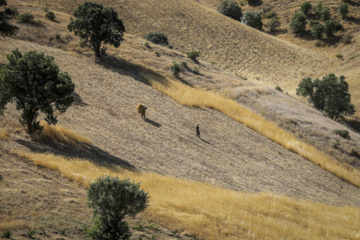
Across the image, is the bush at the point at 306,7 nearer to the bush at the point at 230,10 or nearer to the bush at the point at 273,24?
the bush at the point at 273,24

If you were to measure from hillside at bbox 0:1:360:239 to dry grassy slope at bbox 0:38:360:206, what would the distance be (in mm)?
85

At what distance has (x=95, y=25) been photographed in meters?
34.2

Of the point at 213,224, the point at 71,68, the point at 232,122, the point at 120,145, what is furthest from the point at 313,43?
the point at 213,224

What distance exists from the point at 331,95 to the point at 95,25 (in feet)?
109

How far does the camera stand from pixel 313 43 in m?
75.1

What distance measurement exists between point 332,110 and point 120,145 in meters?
34.3

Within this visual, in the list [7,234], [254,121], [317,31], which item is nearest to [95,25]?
[254,121]

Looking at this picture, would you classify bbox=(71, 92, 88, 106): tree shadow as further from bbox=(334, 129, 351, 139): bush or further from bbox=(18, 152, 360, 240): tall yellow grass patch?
bbox=(334, 129, 351, 139): bush

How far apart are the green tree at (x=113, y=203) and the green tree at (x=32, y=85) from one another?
9.48 m

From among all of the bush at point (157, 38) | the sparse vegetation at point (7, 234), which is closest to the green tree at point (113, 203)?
the sparse vegetation at point (7, 234)

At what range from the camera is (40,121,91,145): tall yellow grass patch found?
739 inches

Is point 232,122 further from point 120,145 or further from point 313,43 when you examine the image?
point 313,43

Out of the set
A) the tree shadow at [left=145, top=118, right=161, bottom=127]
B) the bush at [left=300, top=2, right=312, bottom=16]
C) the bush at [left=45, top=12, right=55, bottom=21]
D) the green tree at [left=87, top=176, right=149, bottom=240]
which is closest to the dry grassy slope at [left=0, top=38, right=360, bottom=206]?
the tree shadow at [left=145, top=118, right=161, bottom=127]

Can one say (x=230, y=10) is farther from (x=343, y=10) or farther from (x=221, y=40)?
(x=343, y=10)
